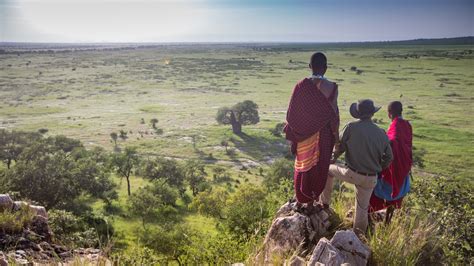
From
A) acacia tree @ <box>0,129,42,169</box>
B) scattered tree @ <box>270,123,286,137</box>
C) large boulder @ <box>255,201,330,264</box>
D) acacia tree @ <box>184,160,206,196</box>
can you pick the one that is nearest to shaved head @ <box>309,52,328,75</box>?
large boulder @ <box>255,201,330,264</box>

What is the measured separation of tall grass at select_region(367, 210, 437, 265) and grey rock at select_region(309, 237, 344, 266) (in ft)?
2.67

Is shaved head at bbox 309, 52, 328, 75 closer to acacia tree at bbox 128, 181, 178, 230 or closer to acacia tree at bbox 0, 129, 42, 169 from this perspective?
acacia tree at bbox 128, 181, 178, 230

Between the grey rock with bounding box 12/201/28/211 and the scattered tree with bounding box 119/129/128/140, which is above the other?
the grey rock with bounding box 12/201/28/211

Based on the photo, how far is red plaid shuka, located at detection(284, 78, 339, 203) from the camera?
7.34 meters

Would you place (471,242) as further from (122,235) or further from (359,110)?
(122,235)

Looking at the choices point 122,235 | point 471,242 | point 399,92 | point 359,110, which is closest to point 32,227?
point 359,110

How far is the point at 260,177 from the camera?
59906 mm

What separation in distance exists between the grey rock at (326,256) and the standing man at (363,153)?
136 centimetres

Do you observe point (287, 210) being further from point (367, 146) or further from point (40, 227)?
point (40, 227)

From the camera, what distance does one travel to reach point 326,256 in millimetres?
5977

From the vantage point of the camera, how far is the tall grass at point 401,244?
629 centimetres

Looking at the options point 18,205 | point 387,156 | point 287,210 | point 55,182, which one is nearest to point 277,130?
point 55,182

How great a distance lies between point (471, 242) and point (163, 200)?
37.1m

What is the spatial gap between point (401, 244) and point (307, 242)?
5.89 ft
